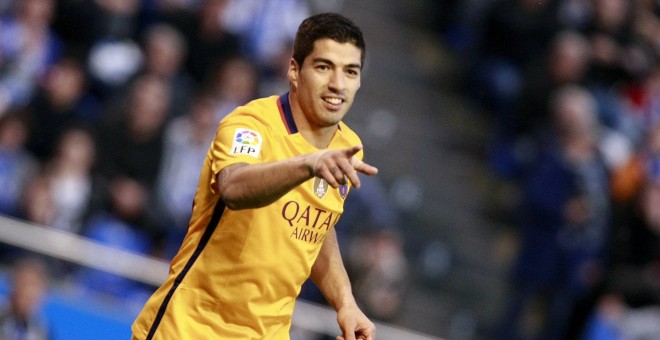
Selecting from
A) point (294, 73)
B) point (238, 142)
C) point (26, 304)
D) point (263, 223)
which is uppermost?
point (294, 73)

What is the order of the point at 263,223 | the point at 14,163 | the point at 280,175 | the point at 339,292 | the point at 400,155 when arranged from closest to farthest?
the point at 280,175 < the point at 263,223 < the point at 339,292 < the point at 14,163 < the point at 400,155

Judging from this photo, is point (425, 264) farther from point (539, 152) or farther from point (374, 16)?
point (374, 16)

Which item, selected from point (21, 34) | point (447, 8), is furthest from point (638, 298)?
point (21, 34)

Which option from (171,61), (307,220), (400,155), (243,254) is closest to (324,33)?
(307,220)

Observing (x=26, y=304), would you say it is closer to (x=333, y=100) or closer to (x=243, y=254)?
(x=243, y=254)

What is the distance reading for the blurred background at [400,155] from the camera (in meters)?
7.25

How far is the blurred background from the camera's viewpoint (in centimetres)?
725

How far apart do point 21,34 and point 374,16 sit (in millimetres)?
3842

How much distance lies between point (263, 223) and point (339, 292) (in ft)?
1.87

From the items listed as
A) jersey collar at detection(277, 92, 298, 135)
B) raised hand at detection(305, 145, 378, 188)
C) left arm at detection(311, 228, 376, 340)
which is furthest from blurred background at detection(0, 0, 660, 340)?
raised hand at detection(305, 145, 378, 188)

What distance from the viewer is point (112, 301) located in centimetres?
717

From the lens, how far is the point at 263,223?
391 centimetres

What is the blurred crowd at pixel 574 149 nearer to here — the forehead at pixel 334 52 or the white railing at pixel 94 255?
the white railing at pixel 94 255

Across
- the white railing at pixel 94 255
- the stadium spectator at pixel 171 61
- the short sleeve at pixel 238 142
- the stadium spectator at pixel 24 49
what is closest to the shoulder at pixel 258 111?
the short sleeve at pixel 238 142
